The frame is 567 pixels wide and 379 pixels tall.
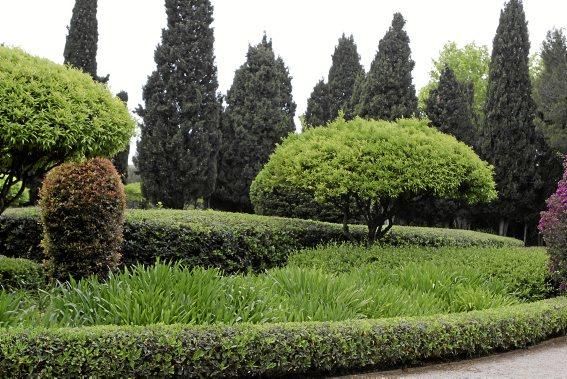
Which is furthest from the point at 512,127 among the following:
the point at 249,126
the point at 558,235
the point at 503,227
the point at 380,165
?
the point at 558,235

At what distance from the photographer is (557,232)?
27.6 ft

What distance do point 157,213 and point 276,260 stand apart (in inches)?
97.5

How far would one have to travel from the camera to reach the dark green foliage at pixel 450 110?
24.5 metres

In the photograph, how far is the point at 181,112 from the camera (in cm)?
2078

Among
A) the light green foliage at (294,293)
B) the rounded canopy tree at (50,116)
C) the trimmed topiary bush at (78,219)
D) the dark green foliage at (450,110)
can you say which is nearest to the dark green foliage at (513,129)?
the dark green foliage at (450,110)

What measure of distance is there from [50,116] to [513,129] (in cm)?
2175

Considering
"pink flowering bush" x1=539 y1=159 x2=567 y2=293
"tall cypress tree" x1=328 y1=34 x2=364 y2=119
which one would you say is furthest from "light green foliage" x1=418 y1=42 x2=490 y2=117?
"pink flowering bush" x1=539 y1=159 x2=567 y2=293

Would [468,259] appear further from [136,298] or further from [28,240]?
[28,240]

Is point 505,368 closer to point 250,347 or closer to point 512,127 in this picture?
point 250,347

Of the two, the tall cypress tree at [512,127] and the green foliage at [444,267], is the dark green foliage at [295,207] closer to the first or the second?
the green foliage at [444,267]

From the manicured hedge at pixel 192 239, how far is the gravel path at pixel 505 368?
16.8 feet

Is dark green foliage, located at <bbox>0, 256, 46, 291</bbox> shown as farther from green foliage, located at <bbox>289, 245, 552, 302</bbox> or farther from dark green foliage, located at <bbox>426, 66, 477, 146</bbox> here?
dark green foliage, located at <bbox>426, 66, 477, 146</bbox>

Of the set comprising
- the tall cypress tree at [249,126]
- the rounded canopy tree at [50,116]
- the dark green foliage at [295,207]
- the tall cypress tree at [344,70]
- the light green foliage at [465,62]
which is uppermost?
the light green foliage at [465,62]

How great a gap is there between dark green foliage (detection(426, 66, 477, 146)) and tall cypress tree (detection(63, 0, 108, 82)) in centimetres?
1386
